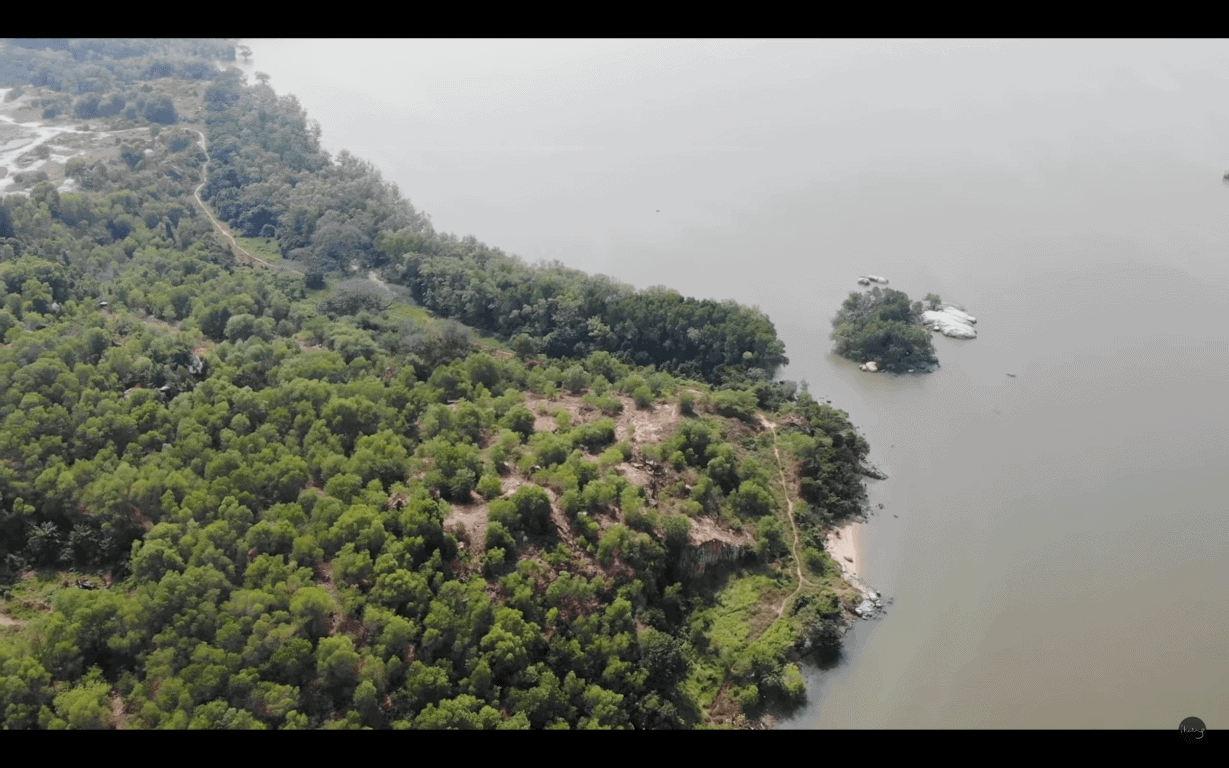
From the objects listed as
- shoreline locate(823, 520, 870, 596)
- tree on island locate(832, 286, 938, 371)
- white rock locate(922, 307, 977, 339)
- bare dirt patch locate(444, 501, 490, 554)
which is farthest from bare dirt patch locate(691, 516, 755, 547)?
white rock locate(922, 307, 977, 339)

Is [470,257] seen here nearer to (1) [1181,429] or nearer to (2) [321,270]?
(2) [321,270]

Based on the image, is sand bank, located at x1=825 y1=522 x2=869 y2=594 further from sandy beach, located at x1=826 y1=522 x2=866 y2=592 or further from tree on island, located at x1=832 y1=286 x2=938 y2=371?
tree on island, located at x1=832 y1=286 x2=938 y2=371

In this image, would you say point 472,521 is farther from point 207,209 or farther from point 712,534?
point 207,209

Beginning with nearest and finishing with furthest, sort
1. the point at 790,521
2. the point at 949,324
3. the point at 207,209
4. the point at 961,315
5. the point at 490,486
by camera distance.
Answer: the point at 490,486 → the point at 790,521 → the point at 949,324 → the point at 961,315 → the point at 207,209

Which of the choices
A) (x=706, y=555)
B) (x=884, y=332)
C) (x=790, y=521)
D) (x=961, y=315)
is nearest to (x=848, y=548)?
(x=790, y=521)

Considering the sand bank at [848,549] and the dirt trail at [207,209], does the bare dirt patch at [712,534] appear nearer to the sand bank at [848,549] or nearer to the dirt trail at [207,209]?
the sand bank at [848,549]
